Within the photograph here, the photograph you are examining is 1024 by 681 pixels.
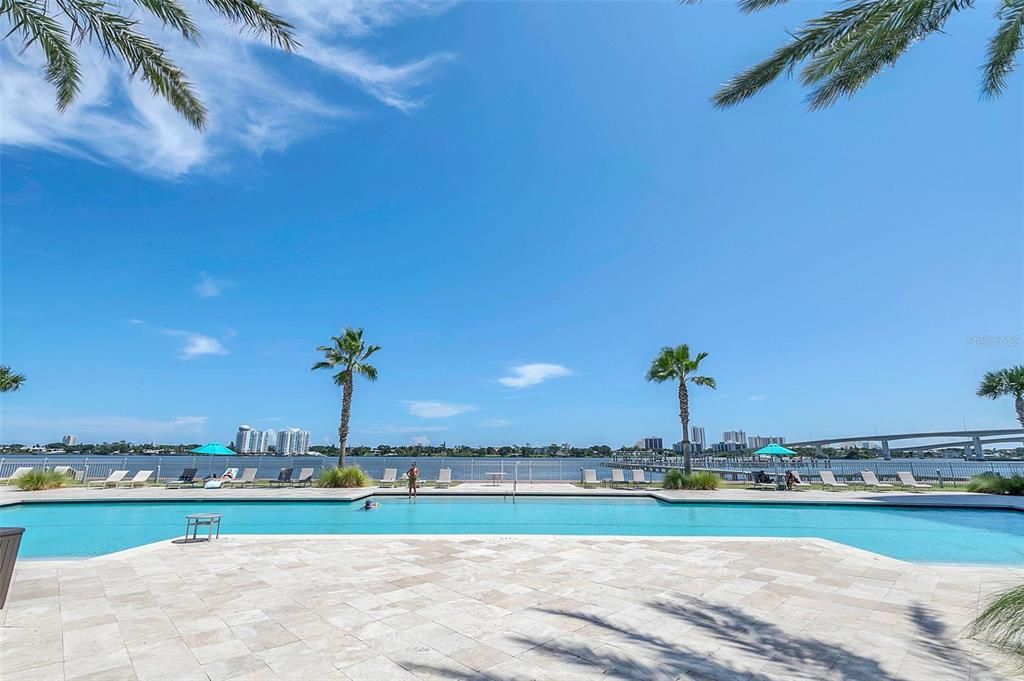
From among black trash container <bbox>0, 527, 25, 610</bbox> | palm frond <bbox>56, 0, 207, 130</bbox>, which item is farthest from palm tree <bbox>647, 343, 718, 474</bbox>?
black trash container <bbox>0, 527, 25, 610</bbox>

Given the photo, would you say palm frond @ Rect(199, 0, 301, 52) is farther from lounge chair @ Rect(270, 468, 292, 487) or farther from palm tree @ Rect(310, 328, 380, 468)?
lounge chair @ Rect(270, 468, 292, 487)

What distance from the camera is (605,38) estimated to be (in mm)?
8719

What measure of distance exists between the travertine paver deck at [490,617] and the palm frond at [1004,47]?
21.1 feet

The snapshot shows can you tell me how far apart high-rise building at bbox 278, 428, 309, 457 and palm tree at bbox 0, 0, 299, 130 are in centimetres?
7805

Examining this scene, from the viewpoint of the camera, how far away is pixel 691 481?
17891 mm

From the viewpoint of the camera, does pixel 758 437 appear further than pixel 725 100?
Yes

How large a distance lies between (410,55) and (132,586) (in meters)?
10.1

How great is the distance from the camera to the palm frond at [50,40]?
4.97 metres

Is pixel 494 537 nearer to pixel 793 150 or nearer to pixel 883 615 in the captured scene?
pixel 883 615

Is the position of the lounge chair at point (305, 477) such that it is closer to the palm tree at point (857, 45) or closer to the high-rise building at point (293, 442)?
the palm tree at point (857, 45)

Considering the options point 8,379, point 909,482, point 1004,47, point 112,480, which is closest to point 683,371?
point 909,482

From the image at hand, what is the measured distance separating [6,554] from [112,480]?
18397 millimetres

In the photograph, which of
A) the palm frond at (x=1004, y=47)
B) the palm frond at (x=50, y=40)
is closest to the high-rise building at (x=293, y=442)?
the palm frond at (x=50, y=40)

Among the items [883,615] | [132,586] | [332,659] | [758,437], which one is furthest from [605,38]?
[758,437]
